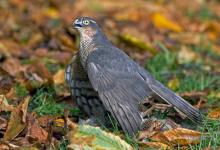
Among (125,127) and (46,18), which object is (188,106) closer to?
(125,127)

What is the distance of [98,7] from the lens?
11.4 m

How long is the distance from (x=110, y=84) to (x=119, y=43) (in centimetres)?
346

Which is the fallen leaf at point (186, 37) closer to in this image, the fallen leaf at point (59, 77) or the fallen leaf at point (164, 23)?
the fallen leaf at point (164, 23)

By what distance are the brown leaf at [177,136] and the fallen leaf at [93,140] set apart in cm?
41

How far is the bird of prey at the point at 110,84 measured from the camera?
5293mm

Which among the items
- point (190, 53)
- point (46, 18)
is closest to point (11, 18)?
point (46, 18)

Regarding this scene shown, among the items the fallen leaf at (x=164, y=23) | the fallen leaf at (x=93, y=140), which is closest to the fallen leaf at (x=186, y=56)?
the fallen leaf at (x=164, y=23)

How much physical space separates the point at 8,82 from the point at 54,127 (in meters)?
1.23

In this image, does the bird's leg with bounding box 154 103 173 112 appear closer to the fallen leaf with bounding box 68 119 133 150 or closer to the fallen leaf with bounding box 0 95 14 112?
the fallen leaf with bounding box 68 119 133 150

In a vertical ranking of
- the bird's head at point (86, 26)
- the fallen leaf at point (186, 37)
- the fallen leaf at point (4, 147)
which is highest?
the bird's head at point (86, 26)

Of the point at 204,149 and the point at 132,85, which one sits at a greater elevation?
the point at 132,85

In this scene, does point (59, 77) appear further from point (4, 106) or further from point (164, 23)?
point (164, 23)

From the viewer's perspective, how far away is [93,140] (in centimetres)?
471

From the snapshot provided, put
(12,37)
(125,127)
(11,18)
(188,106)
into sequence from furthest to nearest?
(11,18), (12,37), (188,106), (125,127)
